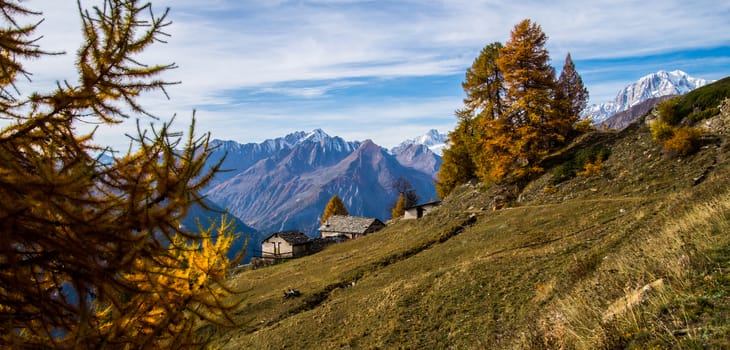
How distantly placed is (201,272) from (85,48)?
371 cm

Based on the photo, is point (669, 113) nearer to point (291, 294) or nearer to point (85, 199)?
point (291, 294)

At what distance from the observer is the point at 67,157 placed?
371 centimetres

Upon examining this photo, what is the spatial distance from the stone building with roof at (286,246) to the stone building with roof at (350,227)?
7.02 m

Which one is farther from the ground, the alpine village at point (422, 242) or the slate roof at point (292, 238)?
the alpine village at point (422, 242)

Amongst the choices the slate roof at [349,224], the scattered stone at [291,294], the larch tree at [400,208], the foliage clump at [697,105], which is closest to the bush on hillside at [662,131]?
the foliage clump at [697,105]

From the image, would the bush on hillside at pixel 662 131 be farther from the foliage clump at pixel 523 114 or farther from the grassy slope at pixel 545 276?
the foliage clump at pixel 523 114

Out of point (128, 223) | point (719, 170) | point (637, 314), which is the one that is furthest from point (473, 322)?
point (719, 170)

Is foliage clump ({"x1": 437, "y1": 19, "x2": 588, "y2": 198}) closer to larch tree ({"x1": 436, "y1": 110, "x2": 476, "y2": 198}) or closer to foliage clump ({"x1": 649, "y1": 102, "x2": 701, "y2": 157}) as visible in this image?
foliage clump ({"x1": 649, "y1": 102, "x2": 701, "y2": 157})

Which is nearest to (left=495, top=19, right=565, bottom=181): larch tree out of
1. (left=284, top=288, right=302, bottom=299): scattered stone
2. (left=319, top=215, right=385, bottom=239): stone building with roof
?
(left=284, top=288, right=302, bottom=299): scattered stone

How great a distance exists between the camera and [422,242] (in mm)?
29938

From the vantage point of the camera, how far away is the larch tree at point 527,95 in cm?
3306

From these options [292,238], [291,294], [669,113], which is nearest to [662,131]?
[669,113]

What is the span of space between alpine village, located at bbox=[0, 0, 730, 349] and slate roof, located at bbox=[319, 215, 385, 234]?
102 ft

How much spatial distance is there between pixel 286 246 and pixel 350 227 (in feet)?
42.3
